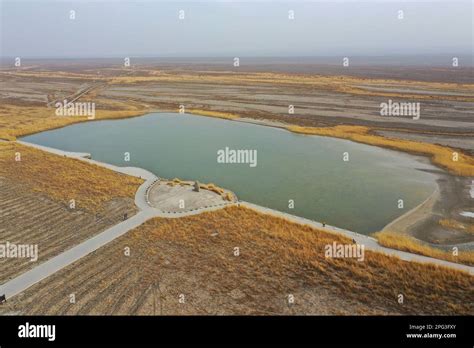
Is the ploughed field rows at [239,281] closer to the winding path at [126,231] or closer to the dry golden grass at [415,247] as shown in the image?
the winding path at [126,231]

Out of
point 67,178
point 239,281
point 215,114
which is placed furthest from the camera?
point 215,114

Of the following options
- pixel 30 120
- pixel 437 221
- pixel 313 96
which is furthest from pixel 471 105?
pixel 30 120

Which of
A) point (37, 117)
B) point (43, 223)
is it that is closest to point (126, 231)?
point (43, 223)

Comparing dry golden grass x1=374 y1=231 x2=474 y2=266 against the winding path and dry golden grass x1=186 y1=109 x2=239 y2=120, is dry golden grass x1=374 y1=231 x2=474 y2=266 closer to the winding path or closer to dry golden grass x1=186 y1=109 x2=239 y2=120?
the winding path

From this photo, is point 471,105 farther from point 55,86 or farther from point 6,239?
point 55,86

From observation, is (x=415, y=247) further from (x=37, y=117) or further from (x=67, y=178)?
(x=37, y=117)

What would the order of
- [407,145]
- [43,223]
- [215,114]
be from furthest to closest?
1. [215,114]
2. [407,145]
3. [43,223]

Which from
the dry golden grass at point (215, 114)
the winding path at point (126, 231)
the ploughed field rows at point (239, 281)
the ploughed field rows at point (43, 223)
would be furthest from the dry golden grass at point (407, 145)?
the ploughed field rows at point (43, 223)
